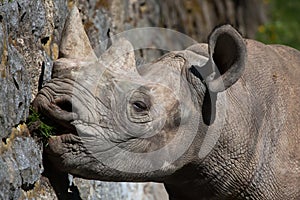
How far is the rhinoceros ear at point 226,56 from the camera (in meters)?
5.30

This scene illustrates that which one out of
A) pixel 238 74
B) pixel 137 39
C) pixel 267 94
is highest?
pixel 238 74

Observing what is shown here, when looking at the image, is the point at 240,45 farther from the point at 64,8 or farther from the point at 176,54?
the point at 64,8

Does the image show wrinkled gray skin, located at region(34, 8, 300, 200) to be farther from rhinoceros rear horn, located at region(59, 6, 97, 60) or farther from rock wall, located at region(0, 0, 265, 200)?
rock wall, located at region(0, 0, 265, 200)

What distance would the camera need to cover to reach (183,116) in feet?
17.7

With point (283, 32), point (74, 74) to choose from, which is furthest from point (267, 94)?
point (283, 32)

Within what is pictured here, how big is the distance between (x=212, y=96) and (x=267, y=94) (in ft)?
1.80

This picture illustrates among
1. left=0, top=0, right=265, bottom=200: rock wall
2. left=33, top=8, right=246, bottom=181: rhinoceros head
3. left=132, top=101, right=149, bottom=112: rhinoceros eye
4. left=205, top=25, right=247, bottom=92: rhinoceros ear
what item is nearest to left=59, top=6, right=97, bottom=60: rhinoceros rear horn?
left=33, top=8, right=246, bottom=181: rhinoceros head

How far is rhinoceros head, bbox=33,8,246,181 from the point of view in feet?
16.8

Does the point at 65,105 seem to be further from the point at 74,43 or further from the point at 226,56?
the point at 226,56

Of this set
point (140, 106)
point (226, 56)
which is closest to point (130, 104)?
point (140, 106)

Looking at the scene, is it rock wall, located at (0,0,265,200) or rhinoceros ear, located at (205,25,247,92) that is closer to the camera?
rock wall, located at (0,0,265,200)

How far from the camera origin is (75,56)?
536cm

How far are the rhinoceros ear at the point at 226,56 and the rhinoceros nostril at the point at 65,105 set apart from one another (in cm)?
77

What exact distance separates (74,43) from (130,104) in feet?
1.56
